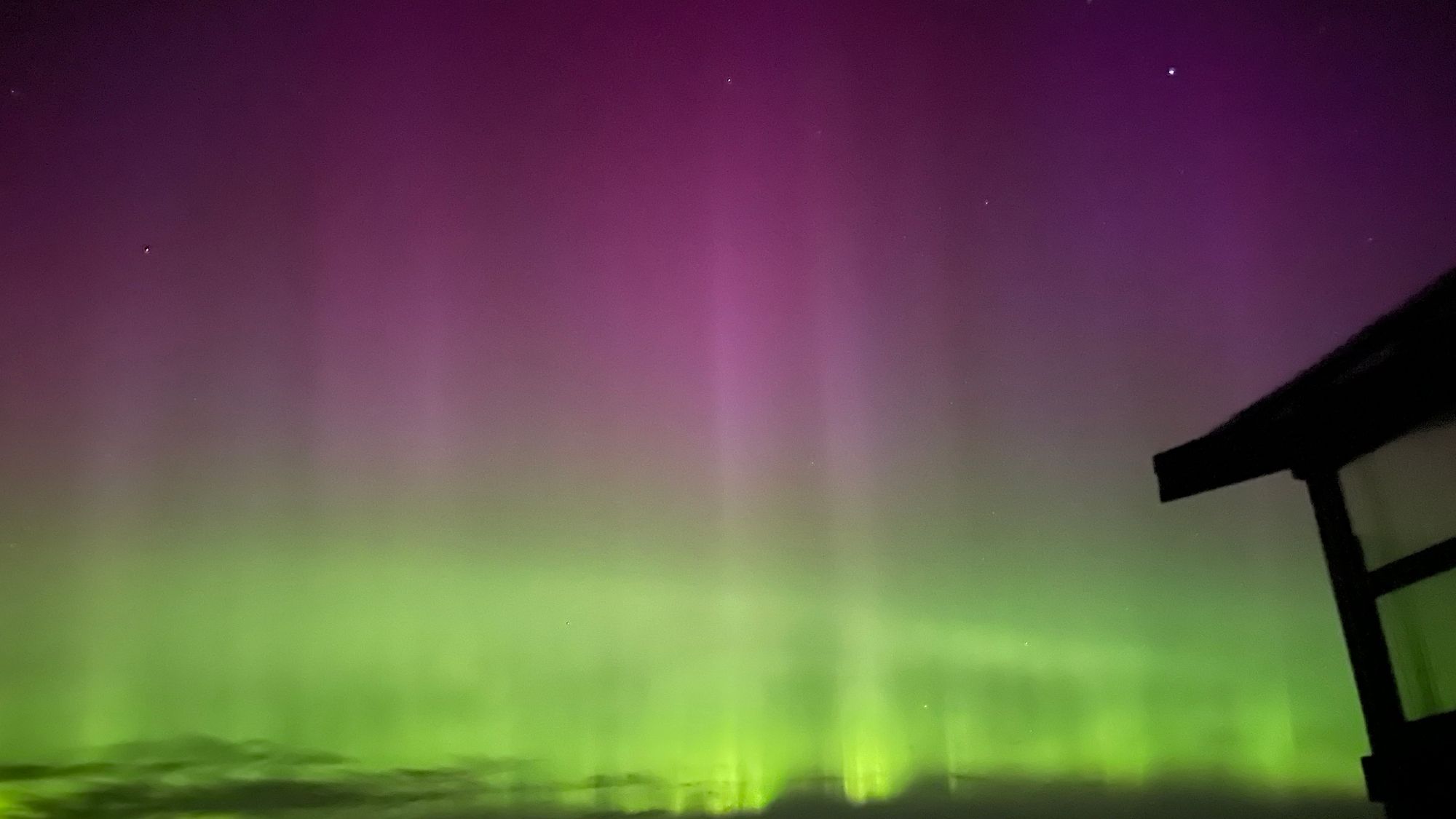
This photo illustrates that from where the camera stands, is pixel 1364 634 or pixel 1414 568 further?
pixel 1364 634

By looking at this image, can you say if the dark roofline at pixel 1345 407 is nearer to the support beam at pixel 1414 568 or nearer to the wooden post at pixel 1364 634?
the wooden post at pixel 1364 634

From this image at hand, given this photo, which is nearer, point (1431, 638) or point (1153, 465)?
point (1431, 638)

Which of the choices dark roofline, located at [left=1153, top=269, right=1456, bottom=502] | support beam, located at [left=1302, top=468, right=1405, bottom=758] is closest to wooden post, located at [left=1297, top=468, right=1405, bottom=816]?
support beam, located at [left=1302, top=468, right=1405, bottom=758]

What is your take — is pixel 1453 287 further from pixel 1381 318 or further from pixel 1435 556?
pixel 1435 556

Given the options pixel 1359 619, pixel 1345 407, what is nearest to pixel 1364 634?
pixel 1359 619

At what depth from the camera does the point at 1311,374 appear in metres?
4.96

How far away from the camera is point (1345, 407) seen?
4871 mm

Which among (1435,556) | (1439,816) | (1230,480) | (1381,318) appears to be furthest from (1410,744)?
(1381,318)

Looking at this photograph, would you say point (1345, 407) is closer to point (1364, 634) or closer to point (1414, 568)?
point (1414, 568)

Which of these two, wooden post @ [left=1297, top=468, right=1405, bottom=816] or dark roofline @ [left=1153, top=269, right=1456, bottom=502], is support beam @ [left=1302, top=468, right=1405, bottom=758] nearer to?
wooden post @ [left=1297, top=468, right=1405, bottom=816]

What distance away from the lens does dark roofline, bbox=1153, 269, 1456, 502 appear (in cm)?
434

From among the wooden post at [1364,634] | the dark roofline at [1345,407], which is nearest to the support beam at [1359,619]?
the wooden post at [1364,634]

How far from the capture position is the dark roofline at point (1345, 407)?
14.2 ft

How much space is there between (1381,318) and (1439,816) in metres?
2.05
